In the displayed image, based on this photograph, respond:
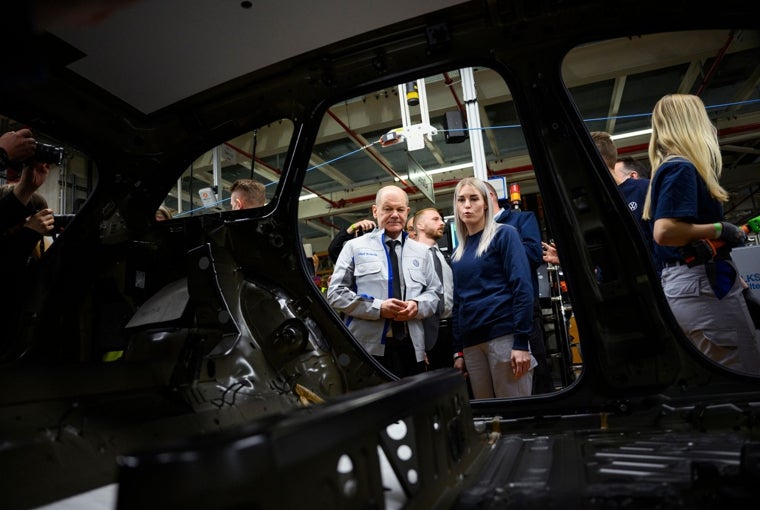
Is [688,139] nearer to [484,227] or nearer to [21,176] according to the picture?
[484,227]

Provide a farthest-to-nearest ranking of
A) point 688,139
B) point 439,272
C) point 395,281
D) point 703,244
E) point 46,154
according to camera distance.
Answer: point 439,272 < point 395,281 < point 46,154 < point 688,139 < point 703,244

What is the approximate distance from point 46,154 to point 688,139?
2.62 m

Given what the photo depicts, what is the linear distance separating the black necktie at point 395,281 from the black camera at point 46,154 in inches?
66.9

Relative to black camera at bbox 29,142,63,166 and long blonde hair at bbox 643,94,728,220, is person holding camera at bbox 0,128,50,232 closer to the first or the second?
black camera at bbox 29,142,63,166

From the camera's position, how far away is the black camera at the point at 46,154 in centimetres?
206

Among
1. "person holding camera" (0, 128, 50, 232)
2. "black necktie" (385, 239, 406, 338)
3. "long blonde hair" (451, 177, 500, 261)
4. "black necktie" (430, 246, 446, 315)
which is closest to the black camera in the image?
"person holding camera" (0, 128, 50, 232)

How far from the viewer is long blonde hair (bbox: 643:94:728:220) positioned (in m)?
1.93

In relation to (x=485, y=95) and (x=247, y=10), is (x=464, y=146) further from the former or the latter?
(x=247, y=10)

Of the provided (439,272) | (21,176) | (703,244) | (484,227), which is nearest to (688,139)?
(703,244)

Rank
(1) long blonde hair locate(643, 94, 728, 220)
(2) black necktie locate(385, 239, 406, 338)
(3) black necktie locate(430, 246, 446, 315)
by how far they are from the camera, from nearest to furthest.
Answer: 1. (1) long blonde hair locate(643, 94, 728, 220)
2. (2) black necktie locate(385, 239, 406, 338)
3. (3) black necktie locate(430, 246, 446, 315)

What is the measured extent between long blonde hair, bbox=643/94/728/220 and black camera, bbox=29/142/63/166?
2458mm

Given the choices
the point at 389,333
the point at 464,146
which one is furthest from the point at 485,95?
the point at 389,333

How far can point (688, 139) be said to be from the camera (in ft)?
6.45

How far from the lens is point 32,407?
1516mm
